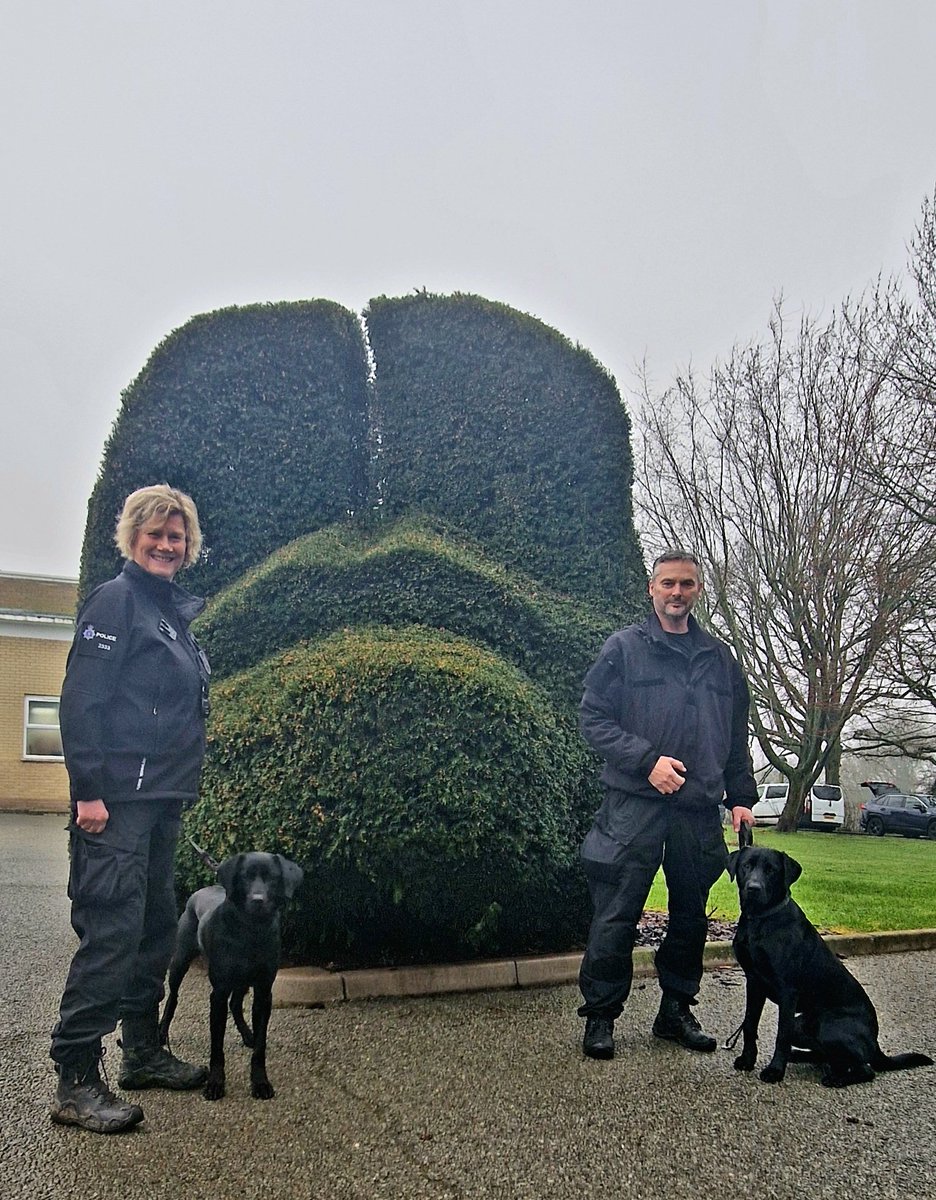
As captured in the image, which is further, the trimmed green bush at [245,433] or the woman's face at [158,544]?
the trimmed green bush at [245,433]

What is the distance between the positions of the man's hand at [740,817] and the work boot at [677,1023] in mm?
780

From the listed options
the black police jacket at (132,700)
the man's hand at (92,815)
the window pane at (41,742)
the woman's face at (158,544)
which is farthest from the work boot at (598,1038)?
the window pane at (41,742)

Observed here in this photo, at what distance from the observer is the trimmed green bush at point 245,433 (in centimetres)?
548

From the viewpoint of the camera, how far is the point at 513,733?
4.32m

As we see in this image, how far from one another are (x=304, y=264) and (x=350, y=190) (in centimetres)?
→ 114

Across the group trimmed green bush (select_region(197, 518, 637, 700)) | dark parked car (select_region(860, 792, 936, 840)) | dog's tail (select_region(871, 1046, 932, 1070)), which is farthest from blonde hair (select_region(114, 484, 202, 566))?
dark parked car (select_region(860, 792, 936, 840))

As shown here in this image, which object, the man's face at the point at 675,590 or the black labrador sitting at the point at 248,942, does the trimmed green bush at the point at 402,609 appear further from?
the black labrador sitting at the point at 248,942

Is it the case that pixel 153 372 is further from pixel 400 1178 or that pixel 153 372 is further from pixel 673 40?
pixel 673 40

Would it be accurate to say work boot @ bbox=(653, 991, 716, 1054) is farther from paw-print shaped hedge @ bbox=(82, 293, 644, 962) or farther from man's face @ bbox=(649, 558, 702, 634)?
man's face @ bbox=(649, 558, 702, 634)

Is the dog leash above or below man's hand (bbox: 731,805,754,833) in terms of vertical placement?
below

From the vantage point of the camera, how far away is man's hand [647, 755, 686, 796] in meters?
3.52

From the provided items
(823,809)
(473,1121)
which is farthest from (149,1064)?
(823,809)

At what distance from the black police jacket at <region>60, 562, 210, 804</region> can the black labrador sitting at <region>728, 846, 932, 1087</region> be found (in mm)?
2207

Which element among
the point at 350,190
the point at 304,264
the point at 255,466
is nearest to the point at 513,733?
the point at 255,466
